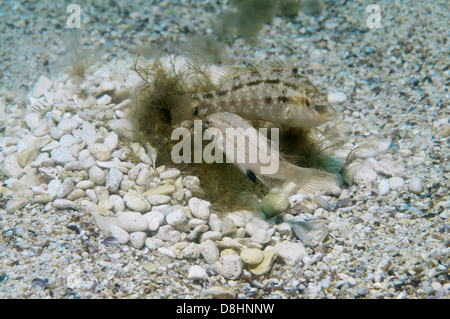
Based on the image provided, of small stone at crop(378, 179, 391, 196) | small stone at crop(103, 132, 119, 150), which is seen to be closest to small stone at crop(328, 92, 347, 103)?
small stone at crop(378, 179, 391, 196)

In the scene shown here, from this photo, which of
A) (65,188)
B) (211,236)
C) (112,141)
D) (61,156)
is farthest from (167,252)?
(61,156)

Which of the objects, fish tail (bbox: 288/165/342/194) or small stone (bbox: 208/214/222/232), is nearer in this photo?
fish tail (bbox: 288/165/342/194)

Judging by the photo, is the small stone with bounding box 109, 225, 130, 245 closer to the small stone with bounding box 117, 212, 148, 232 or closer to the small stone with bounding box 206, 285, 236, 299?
the small stone with bounding box 117, 212, 148, 232

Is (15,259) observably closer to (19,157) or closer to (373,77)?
(19,157)

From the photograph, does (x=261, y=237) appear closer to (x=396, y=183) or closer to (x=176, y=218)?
(x=176, y=218)

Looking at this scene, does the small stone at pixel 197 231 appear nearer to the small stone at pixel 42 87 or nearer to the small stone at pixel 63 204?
the small stone at pixel 63 204
